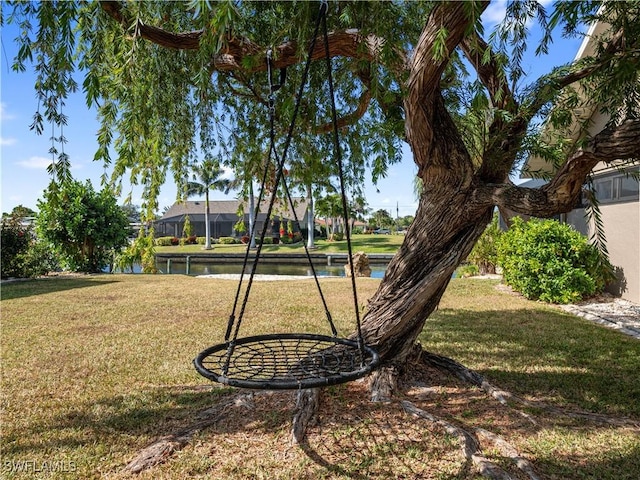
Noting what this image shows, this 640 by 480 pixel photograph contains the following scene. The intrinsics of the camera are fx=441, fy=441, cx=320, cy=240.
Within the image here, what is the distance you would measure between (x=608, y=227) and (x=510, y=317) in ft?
10.8

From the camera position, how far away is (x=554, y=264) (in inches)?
310

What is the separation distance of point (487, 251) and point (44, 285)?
11036 mm

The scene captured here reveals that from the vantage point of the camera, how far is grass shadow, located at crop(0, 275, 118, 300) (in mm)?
8977

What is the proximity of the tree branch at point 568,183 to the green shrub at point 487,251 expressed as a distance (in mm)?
8714

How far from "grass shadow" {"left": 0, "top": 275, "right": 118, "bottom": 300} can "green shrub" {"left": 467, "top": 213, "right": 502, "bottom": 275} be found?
31.3 feet

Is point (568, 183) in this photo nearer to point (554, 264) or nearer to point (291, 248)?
point (554, 264)

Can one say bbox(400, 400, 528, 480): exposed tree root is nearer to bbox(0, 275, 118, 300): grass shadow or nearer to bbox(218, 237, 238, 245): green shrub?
bbox(0, 275, 118, 300): grass shadow

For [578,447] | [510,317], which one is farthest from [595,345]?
[578,447]

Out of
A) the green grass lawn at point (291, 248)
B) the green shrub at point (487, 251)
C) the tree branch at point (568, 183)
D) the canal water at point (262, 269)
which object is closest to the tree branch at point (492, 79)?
the tree branch at point (568, 183)

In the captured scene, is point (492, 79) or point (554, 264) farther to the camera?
point (554, 264)

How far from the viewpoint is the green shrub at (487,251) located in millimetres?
11680

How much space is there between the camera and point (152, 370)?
451 cm

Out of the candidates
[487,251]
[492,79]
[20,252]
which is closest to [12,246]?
[20,252]

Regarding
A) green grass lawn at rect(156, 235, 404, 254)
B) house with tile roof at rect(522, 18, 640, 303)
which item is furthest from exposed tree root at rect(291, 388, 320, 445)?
green grass lawn at rect(156, 235, 404, 254)
